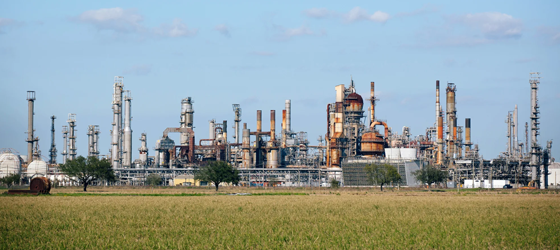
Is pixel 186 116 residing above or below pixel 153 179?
above

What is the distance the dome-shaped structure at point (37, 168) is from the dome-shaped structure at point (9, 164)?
9.89 ft

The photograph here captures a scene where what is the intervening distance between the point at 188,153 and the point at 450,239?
517ft

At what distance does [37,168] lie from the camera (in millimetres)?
171000

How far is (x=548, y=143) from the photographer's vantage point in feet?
586

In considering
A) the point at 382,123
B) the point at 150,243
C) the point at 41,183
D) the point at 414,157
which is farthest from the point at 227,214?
the point at 382,123

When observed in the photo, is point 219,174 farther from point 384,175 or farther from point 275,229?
point 275,229

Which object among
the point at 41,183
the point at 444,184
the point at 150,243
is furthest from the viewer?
the point at 444,184

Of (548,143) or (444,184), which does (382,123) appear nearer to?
(444,184)

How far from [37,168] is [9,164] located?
6970mm

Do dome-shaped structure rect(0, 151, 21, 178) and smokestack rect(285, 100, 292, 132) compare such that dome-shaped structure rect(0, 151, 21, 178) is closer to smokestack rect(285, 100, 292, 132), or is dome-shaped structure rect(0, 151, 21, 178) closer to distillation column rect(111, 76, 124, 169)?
distillation column rect(111, 76, 124, 169)

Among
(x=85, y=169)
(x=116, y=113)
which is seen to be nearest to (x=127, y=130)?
(x=116, y=113)

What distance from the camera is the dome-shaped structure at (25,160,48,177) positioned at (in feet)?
552

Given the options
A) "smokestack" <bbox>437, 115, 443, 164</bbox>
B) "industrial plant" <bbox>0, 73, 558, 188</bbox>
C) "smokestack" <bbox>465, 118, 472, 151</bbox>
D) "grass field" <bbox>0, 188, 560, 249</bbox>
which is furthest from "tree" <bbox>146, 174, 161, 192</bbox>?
"grass field" <bbox>0, 188, 560, 249</bbox>

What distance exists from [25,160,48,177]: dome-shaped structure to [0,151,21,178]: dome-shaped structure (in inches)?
119
